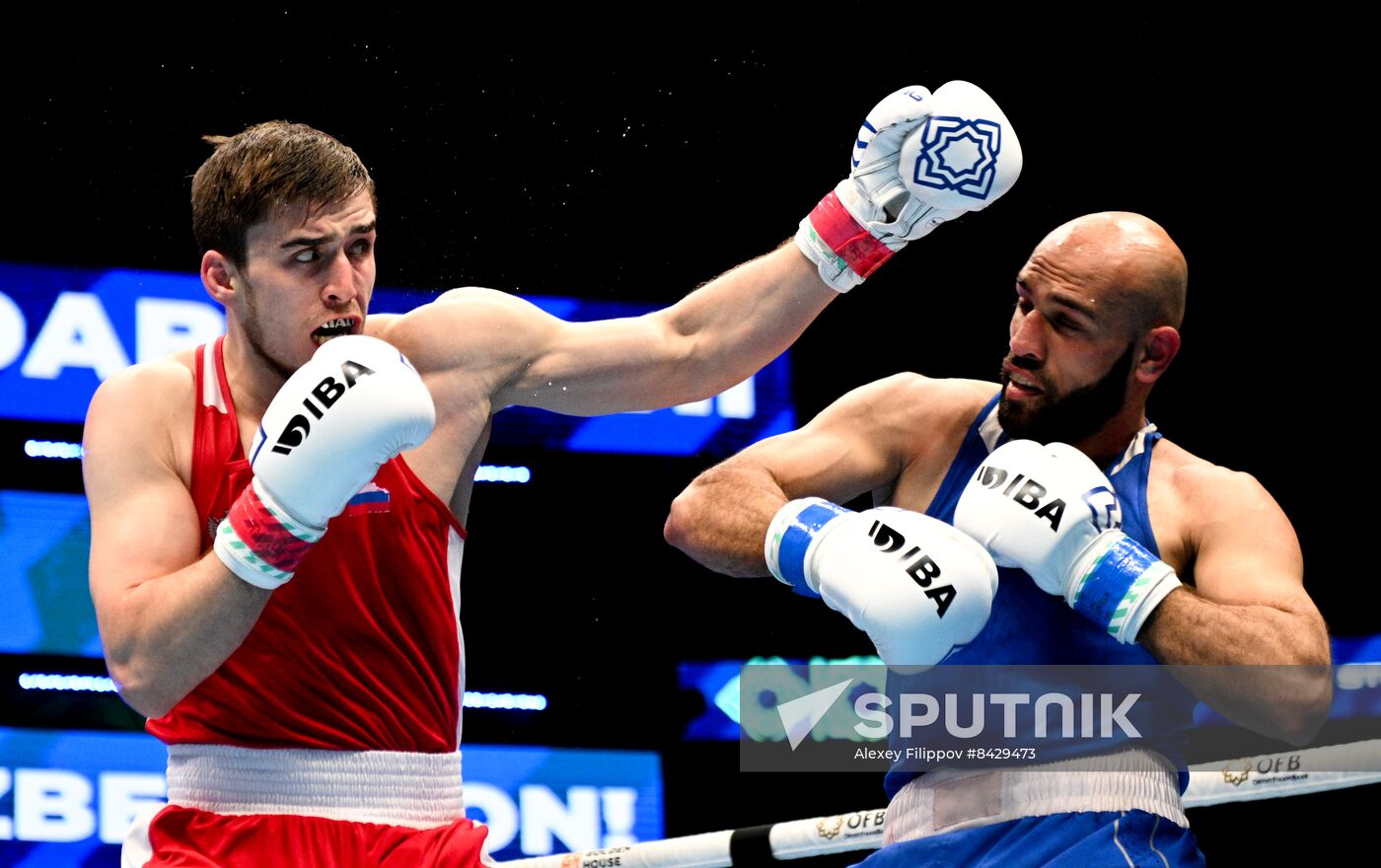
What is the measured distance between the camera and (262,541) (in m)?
2.62

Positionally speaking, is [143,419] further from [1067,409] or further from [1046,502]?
[1067,409]

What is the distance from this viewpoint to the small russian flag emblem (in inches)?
113

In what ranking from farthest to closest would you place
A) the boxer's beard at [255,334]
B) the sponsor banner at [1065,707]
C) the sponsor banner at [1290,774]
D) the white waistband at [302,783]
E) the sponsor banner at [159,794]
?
the sponsor banner at [159,794]
the sponsor banner at [1290,774]
the boxer's beard at [255,334]
the sponsor banner at [1065,707]
the white waistband at [302,783]

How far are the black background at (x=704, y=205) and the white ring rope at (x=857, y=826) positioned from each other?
4.04 feet

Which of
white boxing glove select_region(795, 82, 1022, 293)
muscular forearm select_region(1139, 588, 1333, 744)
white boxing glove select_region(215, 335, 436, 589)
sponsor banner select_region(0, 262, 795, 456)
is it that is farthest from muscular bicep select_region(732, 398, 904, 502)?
sponsor banner select_region(0, 262, 795, 456)

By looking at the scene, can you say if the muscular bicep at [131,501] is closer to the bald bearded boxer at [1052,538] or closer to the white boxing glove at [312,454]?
the white boxing glove at [312,454]

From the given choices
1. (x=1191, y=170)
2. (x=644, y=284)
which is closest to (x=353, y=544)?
(x=644, y=284)

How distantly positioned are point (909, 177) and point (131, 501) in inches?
56.9

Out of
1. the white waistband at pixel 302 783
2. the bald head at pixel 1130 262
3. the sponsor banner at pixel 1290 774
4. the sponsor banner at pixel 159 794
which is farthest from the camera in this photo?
the sponsor banner at pixel 159 794

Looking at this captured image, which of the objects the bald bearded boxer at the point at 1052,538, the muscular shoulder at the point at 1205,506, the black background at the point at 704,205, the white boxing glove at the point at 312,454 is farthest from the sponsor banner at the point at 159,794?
the white boxing glove at the point at 312,454

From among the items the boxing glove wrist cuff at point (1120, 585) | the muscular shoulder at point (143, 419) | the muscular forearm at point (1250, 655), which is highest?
the muscular shoulder at point (143, 419)

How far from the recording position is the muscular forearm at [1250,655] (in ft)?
9.16

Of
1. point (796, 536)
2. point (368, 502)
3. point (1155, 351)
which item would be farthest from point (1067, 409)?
point (368, 502)

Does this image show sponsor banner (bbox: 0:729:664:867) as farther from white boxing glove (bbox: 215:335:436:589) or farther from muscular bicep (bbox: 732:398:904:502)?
white boxing glove (bbox: 215:335:436:589)
